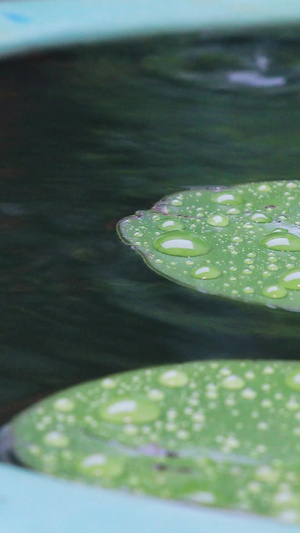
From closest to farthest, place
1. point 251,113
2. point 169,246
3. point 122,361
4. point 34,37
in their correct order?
point 122,361, point 169,246, point 251,113, point 34,37

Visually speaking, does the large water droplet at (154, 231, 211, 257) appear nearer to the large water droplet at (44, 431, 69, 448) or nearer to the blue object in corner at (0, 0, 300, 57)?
the large water droplet at (44, 431, 69, 448)

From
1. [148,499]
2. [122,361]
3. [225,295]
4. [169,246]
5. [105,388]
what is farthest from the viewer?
[169,246]

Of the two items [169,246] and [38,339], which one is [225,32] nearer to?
[169,246]

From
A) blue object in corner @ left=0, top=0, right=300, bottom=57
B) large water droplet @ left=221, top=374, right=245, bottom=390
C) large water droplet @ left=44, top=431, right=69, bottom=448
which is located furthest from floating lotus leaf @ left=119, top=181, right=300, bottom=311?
blue object in corner @ left=0, top=0, right=300, bottom=57

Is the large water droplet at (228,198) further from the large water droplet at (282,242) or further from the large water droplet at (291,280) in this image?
the large water droplet at (291,280)

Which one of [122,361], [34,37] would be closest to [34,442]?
[122,361]

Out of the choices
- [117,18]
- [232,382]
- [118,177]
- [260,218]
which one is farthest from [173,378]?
[117,18]

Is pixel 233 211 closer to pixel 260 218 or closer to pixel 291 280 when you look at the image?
pixel 260 218
